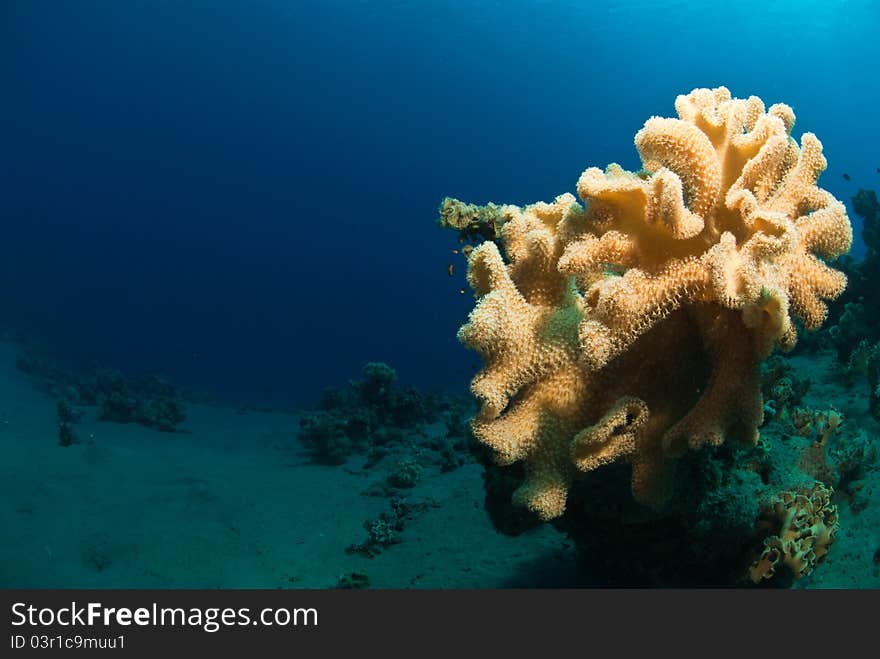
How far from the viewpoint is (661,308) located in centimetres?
248

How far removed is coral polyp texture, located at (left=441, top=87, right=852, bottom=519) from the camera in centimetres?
236

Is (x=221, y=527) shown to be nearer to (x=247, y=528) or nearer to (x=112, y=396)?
(x=247, y=528)

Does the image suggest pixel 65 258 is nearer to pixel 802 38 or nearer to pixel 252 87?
pixel 252 87

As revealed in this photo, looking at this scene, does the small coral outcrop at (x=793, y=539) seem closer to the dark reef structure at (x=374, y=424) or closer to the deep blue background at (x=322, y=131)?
the dark reef structure at (x=374, y=424)

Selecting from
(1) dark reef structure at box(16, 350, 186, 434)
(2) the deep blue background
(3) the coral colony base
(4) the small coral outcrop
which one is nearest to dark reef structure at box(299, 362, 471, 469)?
(1) dark reef structure at box(16, 350, 186, 434)

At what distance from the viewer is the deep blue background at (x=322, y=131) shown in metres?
63.9

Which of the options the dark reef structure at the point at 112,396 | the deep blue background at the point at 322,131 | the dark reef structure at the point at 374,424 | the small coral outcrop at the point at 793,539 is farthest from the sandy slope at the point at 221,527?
the deep blue background at the point at 322,131

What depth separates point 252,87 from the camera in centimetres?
9012

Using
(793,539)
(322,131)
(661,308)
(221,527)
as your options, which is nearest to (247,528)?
(221,527)

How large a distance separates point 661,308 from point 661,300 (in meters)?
0.05

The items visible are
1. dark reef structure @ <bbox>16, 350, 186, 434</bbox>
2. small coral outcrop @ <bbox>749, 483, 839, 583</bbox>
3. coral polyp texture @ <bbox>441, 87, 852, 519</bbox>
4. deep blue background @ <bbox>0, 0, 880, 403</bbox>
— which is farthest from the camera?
deep blue background @ <bbox>0, 0, 880, 403</bbox>

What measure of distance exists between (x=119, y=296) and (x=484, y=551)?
79.2m

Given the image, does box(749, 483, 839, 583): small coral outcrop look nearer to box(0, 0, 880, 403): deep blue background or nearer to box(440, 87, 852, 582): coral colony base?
Answer: box(440, 87, 852, 582): coral colony base

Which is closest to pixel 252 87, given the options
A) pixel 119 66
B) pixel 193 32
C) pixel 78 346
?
pixel 193 32
